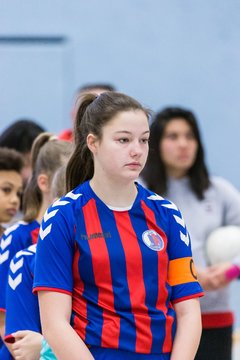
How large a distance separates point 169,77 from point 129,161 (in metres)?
4.44

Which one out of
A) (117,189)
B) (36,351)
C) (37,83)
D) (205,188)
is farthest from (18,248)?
(37,83)

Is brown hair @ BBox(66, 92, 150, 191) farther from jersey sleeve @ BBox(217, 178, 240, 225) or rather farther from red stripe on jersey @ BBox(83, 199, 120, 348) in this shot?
jersey sleeve @ BBox(217, 178, 240, 225)

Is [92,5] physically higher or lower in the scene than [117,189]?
higher

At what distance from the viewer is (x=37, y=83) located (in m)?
6.82

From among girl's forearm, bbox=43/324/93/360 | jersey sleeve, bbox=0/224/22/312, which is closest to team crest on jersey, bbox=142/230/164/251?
girl's forearm, bbox=43/324/93/360

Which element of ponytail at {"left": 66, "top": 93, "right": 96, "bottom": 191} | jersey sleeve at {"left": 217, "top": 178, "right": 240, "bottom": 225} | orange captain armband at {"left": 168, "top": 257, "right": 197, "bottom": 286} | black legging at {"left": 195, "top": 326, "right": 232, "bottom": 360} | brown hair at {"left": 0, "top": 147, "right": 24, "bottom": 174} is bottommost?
black legging at {"left": 195, "top": 326, "right": 232, "bottom": 360}

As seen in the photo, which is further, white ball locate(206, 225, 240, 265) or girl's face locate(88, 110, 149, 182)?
white ball locate(206, 225, 240, 265)

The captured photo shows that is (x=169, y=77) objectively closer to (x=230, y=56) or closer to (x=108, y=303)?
(x=230, y=56)

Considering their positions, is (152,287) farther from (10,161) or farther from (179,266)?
(10,161)

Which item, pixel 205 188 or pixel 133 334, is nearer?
pixel 133 334

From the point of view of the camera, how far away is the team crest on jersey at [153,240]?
2.64 meters

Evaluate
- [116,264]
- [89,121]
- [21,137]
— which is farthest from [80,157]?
[21,137]

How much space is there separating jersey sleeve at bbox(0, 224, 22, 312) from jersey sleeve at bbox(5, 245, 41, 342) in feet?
0.71

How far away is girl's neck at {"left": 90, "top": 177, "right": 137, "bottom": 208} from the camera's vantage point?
2.67 meters
